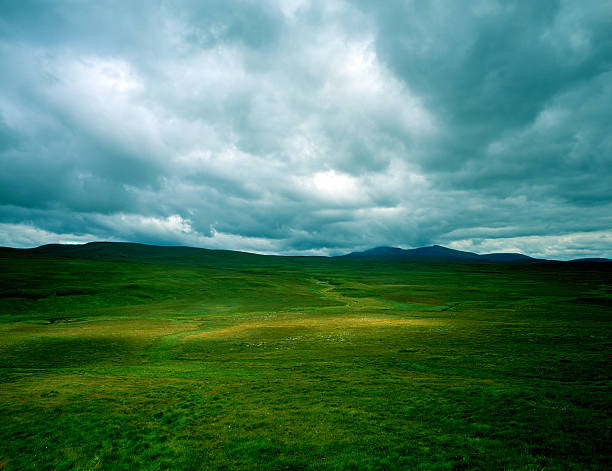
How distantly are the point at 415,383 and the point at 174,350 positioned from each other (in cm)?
3345

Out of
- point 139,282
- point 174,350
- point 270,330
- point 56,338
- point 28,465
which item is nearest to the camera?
point 28,465

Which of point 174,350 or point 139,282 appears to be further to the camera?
point 139,282

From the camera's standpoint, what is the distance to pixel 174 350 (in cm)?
4478

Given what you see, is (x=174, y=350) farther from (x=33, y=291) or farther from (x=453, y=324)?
(x=33, y=291)

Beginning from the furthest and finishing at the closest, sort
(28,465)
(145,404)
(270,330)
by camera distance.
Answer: (270,330), (145,404), (28,465)

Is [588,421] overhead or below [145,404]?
overhead

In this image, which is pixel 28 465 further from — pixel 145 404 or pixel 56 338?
pixel 56 338

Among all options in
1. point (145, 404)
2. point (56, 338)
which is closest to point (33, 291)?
point (56, 338)

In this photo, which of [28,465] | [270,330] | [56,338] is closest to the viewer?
[28,465]

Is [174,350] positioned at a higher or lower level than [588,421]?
lower

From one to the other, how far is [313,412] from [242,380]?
10.9 metres

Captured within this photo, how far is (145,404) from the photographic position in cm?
2491

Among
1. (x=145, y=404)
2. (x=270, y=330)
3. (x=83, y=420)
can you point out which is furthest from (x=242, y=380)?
(x=270, y=330)

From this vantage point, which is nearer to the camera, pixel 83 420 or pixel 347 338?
pixel 83 420
